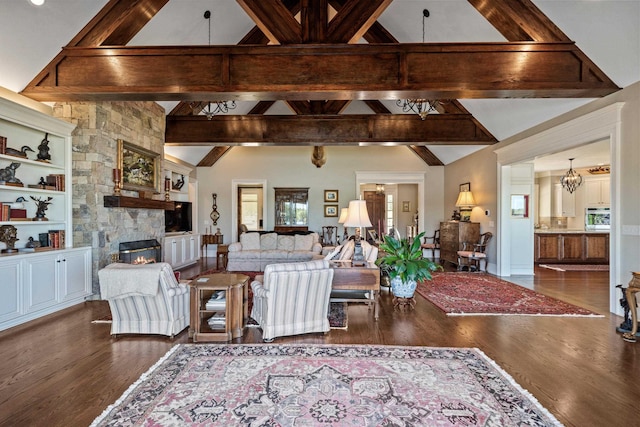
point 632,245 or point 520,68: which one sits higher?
point 520,68

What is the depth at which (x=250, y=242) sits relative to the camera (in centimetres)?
735

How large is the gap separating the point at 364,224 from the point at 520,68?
8.61 ft

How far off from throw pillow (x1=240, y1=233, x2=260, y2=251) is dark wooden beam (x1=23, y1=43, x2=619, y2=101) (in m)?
4.05

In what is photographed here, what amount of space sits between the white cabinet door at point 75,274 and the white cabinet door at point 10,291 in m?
0.59

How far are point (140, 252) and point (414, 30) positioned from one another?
19.1ft


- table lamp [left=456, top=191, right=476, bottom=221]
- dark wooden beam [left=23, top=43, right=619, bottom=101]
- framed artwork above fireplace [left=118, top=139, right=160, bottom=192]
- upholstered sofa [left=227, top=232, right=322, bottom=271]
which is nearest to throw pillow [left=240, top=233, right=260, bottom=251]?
upholstered sofa [left=227, top=232, right=322, bottom=271]

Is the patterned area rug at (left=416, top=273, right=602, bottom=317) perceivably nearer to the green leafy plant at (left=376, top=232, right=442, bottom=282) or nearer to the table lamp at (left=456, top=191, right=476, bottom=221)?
the green leafy plant at (left=376, top=232, right=442, bottom=282)

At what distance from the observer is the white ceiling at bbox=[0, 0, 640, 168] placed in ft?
11.3

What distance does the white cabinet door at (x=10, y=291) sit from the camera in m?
3.44

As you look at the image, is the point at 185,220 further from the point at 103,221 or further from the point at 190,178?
the point at 103,221

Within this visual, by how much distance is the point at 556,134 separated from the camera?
16.4ft

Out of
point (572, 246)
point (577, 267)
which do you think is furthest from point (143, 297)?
point (572, 246)

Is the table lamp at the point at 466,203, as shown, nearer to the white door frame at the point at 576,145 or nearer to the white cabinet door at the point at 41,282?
the white door frame at the point at 576,145

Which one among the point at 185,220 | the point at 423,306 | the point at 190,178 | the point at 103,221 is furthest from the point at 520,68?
the point at 190,178
